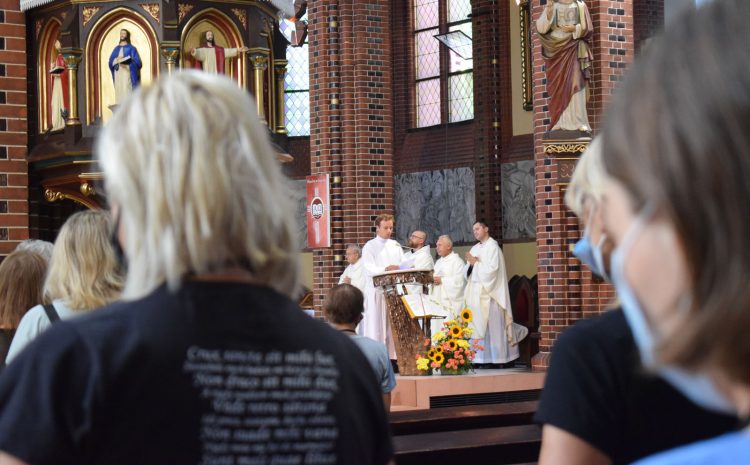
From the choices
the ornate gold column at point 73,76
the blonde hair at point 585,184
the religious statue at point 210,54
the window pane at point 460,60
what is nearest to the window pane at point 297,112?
the window pane at point 460,60

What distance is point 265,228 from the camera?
1.75 meters

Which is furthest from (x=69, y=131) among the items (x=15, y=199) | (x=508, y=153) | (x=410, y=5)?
(x=410, y=5)

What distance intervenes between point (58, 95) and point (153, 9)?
5.53 ft

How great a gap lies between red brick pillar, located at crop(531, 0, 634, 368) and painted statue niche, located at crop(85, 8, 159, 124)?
5024 millimetres

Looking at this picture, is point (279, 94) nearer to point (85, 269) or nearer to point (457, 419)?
point (457, 419)

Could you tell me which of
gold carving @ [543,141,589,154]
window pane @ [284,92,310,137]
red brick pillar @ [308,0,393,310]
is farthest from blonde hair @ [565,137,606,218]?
window pane @ [284,92,310,137]

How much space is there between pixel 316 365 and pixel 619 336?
2.52ft

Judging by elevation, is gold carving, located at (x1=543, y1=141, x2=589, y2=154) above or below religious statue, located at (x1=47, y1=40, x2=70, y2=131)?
A: below

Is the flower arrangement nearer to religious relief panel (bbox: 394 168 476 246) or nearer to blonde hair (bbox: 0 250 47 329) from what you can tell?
religious relief panel (bbox: 394 168 476 246)

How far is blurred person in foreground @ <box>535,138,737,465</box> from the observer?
2.22m

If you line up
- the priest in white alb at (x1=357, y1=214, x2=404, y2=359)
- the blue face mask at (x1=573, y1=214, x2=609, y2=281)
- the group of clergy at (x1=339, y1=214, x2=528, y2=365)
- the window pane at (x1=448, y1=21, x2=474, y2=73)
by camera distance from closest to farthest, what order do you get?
the blue face mask at (x1=573, y1=214, x2=609, y2=281)
the priest in white alb at (x1=357, y1=214, x2=404, y2=359)
the group of clergy at (x1=339, y1=214, x2=528, y2=365)
the window pane at (x1=448, y1=21, x2=474, y2=73)

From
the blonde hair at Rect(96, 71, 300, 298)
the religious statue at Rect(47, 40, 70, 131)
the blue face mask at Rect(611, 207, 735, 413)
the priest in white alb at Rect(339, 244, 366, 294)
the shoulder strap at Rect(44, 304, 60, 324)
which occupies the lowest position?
the priest in white alb at Rect(339, 244, 366, 294)

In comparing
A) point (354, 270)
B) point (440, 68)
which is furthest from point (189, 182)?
point (440, 68)

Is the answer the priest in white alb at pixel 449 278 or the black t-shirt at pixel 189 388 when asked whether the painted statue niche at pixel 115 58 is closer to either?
the priest in white alb at pixel 449 278
